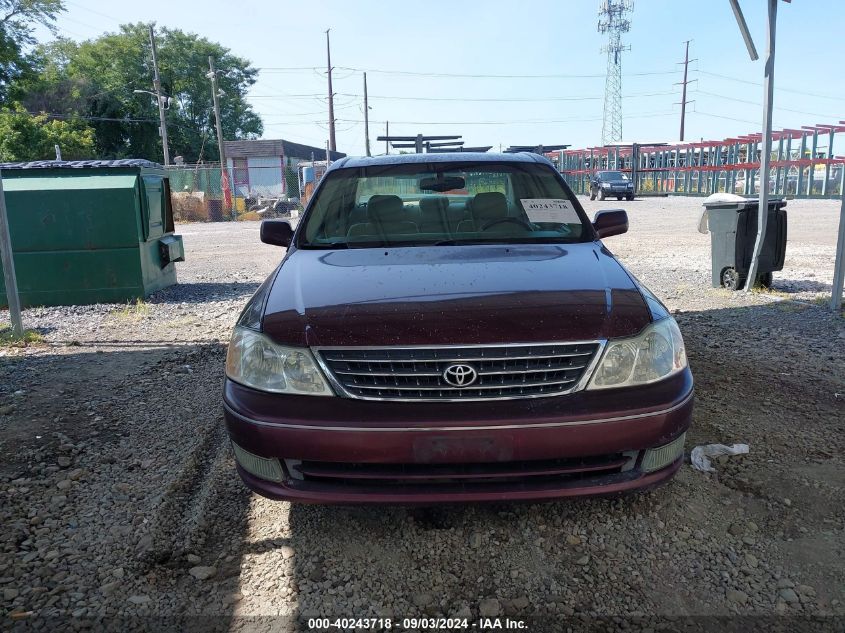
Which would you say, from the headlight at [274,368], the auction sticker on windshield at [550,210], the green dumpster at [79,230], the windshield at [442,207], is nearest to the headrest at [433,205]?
the windshield at [442,207]

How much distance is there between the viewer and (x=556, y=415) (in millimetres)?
2281

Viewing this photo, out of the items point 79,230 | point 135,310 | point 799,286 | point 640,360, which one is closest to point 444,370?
point 640,360

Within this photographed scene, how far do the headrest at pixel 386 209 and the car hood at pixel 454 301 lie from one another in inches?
24.7

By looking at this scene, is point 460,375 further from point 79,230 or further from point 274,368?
point 79,230

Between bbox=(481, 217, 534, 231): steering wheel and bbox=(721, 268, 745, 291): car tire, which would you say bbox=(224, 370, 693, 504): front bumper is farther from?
bbox=(721, 268, 745, 291): car tire

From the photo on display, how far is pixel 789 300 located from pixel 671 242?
7.26 metres

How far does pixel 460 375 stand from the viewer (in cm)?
231

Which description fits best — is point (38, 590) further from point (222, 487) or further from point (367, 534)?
point (367, 534)

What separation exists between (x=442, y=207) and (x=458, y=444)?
1.91 meters

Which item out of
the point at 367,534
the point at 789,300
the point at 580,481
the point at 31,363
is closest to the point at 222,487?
the point at 367,534

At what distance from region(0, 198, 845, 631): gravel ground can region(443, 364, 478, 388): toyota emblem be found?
736 millimetres

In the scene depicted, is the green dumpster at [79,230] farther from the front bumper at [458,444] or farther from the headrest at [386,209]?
the front bumper at [458,444]

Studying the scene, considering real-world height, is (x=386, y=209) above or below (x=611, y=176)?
below

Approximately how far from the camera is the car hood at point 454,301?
2369mm
